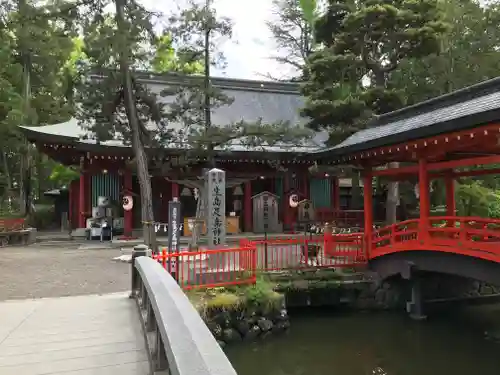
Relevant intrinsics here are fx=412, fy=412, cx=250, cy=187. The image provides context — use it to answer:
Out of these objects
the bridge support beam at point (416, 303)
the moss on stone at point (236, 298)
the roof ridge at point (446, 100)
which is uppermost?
the roof ridge at point (446, 100)

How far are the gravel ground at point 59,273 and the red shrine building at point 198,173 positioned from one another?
4.07 m

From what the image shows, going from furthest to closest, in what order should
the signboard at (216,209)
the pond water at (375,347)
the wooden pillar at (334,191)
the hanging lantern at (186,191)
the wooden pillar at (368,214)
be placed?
the wooden pillar at (334,191), the hanging lantern at (186,191), the wooden pillar at (368,214), the signboard at (216,209), the pond water at (375,347)

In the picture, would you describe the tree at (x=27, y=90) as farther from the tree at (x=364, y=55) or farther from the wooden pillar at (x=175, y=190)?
the tree at (x=364, y=55)

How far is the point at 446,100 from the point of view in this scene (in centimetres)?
1114

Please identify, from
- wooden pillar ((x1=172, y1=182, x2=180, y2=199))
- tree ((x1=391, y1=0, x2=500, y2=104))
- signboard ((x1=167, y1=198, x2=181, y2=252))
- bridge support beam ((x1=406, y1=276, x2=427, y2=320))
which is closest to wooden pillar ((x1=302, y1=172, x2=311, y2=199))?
tree ((x1=391, y1=0, x2=500, y2=104))

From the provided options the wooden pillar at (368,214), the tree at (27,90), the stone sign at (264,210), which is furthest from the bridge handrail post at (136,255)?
the tree at (27,90)

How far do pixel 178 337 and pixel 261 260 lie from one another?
31.9 feet

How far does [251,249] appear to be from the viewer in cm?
961

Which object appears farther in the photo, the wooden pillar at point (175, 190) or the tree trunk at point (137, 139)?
the wooden pillar at point (175, 190)

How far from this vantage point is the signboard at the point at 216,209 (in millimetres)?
10070

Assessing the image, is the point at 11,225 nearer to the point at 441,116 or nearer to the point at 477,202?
the point at 441,116

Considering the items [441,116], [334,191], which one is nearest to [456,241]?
[441,116]

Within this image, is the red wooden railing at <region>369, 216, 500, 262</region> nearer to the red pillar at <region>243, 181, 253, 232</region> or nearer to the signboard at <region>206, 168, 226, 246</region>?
the signboard at <region>206, 168, 226, 246</region>

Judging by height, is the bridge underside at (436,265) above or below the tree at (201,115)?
below
